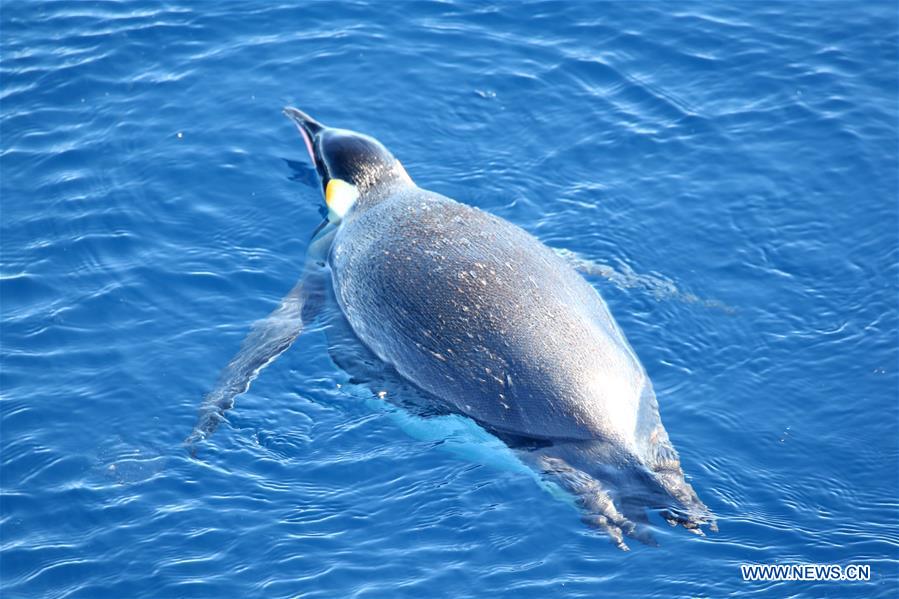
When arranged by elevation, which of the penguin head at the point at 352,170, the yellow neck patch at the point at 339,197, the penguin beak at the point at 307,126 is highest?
the penguin beak at the point at 307,126

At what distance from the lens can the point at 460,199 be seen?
10.0 m

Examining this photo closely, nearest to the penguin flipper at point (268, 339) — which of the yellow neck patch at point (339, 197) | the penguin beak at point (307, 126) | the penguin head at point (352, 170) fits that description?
the yellow neck patch at point (339, 197)

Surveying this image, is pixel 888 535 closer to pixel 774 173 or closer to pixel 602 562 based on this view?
pixel 602 562

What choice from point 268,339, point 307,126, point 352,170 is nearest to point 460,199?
point 352,170

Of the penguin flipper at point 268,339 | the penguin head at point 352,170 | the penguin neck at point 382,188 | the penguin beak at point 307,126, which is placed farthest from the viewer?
the penguin beak at point 307,126

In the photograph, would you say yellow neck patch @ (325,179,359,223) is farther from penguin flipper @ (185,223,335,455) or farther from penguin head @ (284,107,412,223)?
penguin flipper @ (185,223,335,455)

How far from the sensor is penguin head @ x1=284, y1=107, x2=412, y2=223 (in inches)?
381

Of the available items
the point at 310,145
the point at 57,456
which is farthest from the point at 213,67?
the point at 57,456

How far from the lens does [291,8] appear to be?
1241 centimetres

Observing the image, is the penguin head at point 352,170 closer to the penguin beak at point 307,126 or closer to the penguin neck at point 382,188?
the penguin neck at point 382,188

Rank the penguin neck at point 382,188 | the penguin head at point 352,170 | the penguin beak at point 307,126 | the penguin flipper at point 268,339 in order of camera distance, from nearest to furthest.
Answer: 1. the penguin flipper at point 268,339
2. the penguin neck at point 382,188
3. the penguin head at point 352,170
4. the penguin beak at point 307,126

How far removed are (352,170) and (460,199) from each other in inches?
42.4

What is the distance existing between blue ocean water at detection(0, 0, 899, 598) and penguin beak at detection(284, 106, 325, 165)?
233 mm

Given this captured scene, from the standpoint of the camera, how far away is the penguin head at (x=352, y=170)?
31.8 feet
